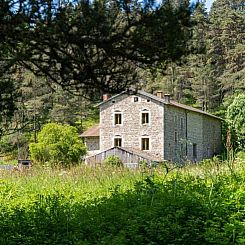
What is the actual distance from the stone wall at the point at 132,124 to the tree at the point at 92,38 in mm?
29142

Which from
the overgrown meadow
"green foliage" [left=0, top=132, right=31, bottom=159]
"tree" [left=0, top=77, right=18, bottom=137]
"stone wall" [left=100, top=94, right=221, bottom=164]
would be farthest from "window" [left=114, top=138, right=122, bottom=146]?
"tree" [left=0, top=77, right=18, bottom=137]

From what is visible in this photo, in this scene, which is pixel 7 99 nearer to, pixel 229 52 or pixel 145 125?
pixel 145 125

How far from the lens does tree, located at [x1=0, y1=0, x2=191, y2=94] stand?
4.98 metres

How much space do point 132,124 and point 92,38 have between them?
30.7m

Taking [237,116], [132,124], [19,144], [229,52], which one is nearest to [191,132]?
[237,116]

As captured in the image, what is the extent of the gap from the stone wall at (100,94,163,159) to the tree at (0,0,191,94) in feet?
95.6

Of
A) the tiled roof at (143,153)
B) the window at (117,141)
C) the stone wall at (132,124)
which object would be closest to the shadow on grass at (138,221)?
the tiled roof at (143,153)

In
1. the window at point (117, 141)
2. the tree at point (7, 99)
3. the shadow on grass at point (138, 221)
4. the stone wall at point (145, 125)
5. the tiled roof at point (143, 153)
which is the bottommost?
the shadow on grass at point (138, 221)

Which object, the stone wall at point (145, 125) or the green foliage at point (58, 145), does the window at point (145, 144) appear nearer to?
the stone wall at point (145, 125)

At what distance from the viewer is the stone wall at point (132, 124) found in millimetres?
35000

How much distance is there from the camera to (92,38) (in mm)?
5133

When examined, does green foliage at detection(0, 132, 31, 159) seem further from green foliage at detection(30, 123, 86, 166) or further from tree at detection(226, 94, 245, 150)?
tree at detection(226, 94, 245, 150)

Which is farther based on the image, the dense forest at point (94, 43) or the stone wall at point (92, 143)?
the stone wall at point (92, 143)

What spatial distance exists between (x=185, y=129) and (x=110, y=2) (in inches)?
1332
